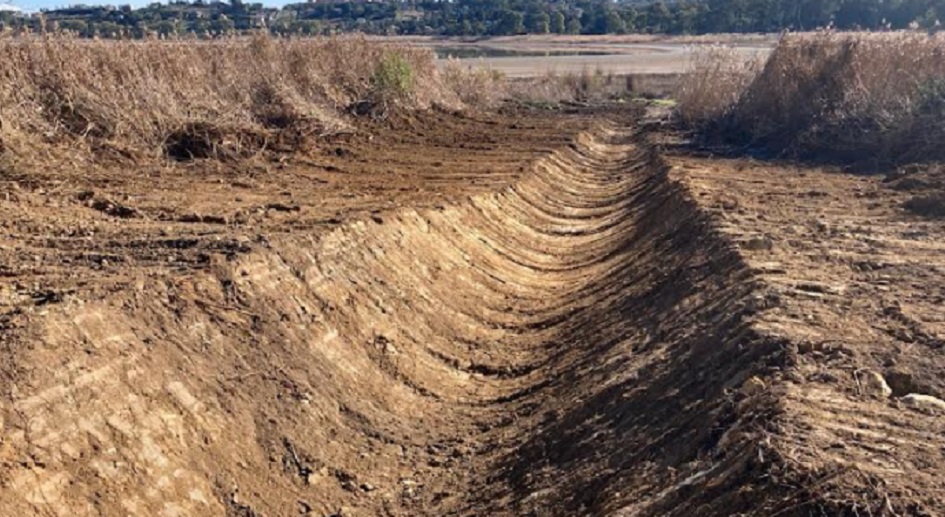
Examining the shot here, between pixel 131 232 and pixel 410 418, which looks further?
pixel 131 232

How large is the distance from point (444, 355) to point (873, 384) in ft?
12.2

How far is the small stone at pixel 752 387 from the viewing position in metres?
4.99

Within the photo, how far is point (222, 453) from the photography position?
5.31 meters

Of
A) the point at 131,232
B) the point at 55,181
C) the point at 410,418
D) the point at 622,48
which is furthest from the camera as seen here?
the point at 622,48

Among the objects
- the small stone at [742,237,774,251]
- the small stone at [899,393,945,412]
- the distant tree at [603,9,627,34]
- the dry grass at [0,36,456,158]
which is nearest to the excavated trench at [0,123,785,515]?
the small stone at [742,237,774,251]

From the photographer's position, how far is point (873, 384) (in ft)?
16.3

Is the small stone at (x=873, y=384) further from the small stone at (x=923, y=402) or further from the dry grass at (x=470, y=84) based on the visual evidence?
the dry grass at (x=470, y=84)

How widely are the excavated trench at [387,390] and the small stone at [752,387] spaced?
11 cm

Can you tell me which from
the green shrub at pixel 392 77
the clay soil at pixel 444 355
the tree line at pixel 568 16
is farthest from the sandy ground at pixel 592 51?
the clay soil at pixel 444 355

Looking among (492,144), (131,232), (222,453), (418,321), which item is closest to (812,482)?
(222,453)

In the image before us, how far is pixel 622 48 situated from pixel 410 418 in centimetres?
6232

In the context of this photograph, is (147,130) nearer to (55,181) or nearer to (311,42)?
(55,181)

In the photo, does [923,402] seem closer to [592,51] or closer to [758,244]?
[758,244]

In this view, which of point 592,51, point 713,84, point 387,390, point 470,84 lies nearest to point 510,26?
point 592,51
